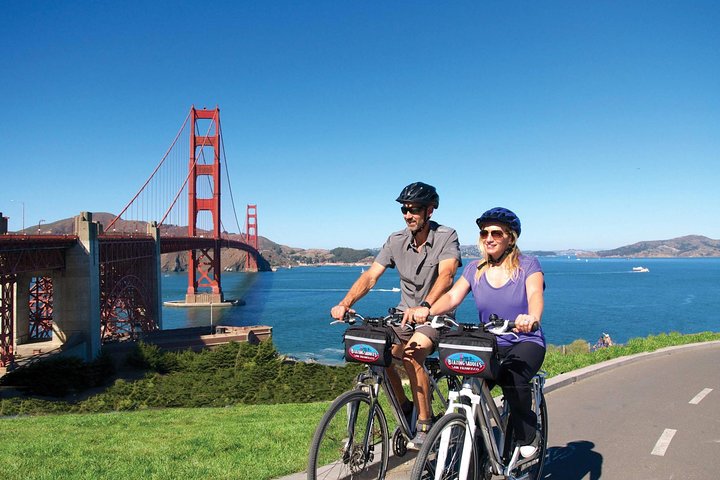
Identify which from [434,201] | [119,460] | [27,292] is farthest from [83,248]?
[434,201]

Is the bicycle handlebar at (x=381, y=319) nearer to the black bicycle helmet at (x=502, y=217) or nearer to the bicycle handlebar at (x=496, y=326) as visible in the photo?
the bicycle handlebar at (x=496, y=326)

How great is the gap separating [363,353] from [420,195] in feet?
3.77

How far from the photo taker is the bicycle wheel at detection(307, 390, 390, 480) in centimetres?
321

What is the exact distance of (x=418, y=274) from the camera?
404cm

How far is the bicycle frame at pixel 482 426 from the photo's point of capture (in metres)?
3.08

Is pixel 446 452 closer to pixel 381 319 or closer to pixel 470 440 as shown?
pixel 470 440

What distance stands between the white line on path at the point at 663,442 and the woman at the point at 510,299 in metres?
1.74

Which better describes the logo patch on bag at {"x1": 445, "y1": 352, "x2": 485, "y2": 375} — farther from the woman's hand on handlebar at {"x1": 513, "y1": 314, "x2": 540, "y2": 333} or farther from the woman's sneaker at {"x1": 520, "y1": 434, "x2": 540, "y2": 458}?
the woman's sneaker at {"x1": 520, "y1": 434, "x2": 540, "y2": 458}

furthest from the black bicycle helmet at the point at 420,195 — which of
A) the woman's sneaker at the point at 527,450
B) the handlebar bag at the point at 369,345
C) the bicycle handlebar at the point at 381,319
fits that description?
the woman's sneaker at the point at 527,450

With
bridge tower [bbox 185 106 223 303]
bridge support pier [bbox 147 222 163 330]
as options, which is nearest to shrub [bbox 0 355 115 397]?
bridge support pier [bbox 147 222 163 330]

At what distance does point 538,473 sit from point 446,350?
1.38 metres

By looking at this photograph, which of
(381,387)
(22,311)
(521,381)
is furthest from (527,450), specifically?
(22,311)

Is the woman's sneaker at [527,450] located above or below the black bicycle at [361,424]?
below

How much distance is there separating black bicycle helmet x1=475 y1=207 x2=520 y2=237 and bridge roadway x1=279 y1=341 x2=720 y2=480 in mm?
1733
